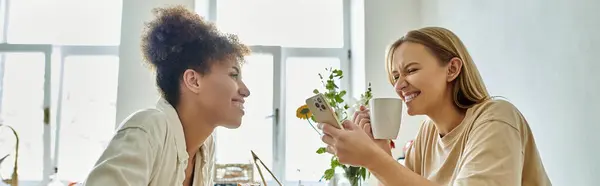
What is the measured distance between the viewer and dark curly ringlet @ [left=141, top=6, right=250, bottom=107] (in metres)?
1.19

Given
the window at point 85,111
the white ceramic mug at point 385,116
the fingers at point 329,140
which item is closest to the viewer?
the fingers at point 329,140

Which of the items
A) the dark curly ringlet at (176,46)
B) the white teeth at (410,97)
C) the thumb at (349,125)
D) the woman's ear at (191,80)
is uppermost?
the dark curly ringlet at (176,46)

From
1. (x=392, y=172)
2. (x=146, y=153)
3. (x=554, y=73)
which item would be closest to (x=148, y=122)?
(x=146, y=153)

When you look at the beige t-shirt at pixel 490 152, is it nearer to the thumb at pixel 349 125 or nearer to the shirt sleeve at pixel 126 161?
the thumb at pixel 349 125

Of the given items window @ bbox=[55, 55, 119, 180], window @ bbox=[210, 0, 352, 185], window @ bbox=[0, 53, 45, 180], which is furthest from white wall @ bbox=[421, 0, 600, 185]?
window @ bbox=[0, 53, 45, 180]

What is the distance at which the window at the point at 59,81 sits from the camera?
2.85 metres

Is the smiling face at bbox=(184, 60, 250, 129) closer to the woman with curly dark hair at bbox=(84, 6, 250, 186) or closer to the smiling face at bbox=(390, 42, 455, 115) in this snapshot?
the woman with curly dark hair at bbox=(84, 6, 250, 186)

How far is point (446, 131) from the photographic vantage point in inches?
47.5

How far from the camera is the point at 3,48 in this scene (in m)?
2.92

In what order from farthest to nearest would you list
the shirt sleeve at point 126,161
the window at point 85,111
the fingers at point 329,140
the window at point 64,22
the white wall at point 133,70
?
the window at point 64,22
the window at point 85,111
the white wall at point 133,70
the fingers at point 329,140
the shirt sleeve at point 126,161

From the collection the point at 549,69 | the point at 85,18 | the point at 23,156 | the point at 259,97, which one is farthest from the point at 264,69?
the point at 549,69

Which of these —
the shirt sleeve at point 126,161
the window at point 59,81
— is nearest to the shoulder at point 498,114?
the shirt sleeve at point 126,161

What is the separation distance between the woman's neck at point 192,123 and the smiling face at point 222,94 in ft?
0.05

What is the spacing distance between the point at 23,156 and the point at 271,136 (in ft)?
4.71
